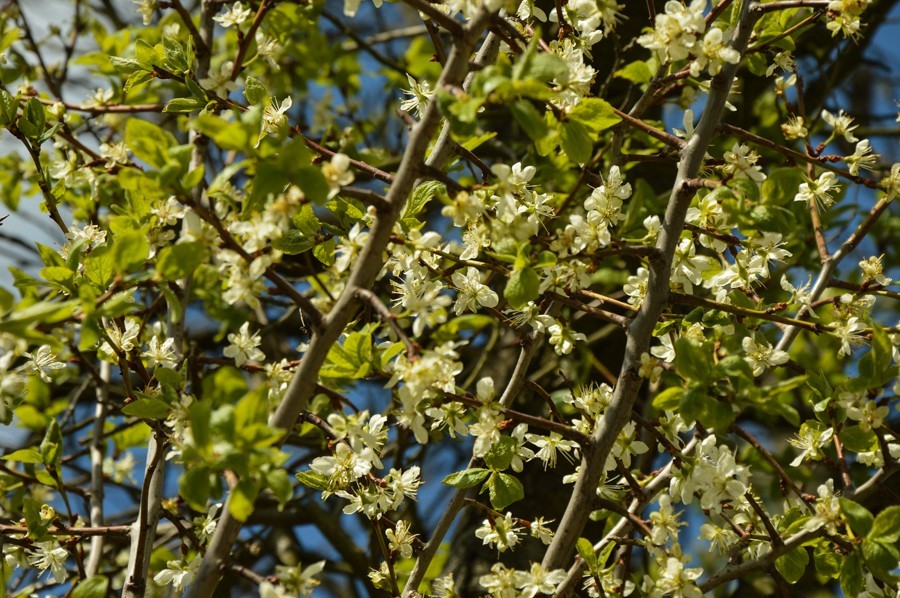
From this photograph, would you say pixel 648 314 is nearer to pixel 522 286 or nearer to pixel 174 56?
pixel 522 286

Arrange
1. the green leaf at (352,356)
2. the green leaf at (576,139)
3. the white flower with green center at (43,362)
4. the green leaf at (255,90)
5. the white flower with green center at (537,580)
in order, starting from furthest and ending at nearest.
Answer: the white flower with green center at (43,362), the green leaf at (255,90), the white flower with green center at (537,580), the green leaf at (576,139), the green leaf at (352,356)

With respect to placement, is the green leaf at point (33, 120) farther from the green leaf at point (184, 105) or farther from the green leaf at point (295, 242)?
the green leaf at point (295, 242)

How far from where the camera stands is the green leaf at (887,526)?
1541mm

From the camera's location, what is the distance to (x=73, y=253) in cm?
170

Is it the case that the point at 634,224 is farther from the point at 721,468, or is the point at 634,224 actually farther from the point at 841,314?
the point at 721,468

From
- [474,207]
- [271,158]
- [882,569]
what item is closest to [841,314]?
[882,569]

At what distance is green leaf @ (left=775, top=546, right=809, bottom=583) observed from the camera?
177 cm

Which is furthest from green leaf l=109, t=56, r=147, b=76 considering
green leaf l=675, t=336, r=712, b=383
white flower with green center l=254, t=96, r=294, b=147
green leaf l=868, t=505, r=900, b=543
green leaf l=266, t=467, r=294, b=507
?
green leaf l=868, t=505, r=900, b=543

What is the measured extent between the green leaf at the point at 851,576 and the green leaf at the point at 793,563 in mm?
141

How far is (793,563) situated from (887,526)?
0.92 ft

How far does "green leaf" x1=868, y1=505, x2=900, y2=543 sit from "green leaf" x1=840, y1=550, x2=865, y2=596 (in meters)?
0.08

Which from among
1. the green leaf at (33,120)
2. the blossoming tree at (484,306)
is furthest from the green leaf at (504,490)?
the green leaf at (33,120)

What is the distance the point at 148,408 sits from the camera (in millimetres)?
1542

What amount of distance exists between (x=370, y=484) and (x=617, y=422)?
0.59 metres
